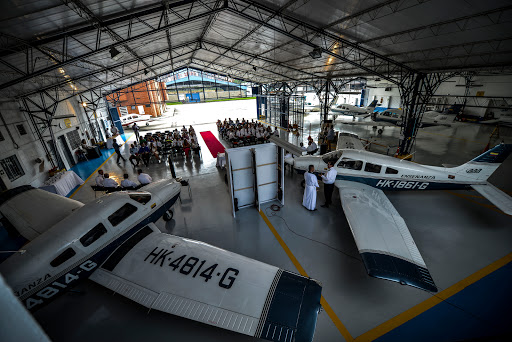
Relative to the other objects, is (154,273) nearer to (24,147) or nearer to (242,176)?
(242,176)

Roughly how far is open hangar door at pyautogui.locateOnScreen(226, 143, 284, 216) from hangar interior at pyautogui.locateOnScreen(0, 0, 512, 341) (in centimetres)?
56

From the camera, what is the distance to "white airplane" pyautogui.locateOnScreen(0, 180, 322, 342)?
382 cm

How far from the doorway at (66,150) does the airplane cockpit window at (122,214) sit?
494 inches

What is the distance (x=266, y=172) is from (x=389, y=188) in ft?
16.0

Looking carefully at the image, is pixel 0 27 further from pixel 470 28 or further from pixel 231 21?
pixel 470 28

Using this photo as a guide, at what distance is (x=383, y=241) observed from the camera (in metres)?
5.55

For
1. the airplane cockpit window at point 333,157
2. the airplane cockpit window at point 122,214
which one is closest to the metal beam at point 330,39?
the airplane cockpit window at point 333,157

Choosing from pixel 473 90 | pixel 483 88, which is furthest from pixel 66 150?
pixel 473 90

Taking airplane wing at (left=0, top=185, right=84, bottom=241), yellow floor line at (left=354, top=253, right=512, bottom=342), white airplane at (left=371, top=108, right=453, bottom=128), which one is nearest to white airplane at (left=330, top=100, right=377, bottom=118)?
white airplane at (left=371, top=108, right=453, bottom=128)

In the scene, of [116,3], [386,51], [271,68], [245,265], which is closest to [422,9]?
[386,51]

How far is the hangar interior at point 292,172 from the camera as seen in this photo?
16.2 ft

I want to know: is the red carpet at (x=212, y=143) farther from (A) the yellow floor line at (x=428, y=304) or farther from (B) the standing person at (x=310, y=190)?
(A) the yellow floor line at (x=428, y=304)

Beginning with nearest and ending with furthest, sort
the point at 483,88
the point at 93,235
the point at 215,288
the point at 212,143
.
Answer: the point at 215,288
the point at 93,235
the point at 212,143
the point at 483,88

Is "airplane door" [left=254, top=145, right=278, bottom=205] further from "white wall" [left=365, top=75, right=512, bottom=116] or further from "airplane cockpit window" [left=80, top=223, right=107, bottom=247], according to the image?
"white wall" [left=365, top=75, right=512, bottom=116]
